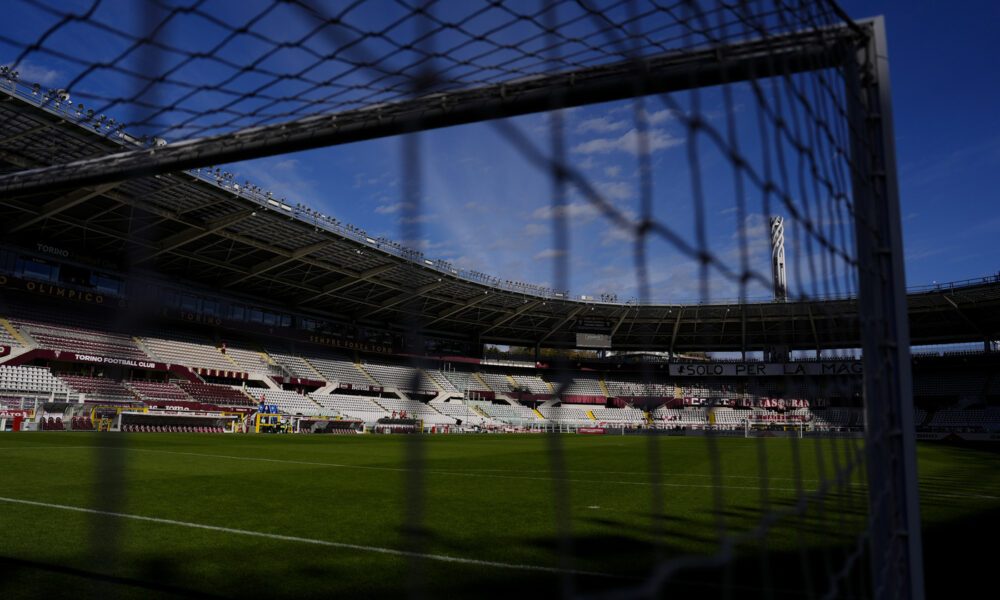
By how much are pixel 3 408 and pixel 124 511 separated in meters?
20.1

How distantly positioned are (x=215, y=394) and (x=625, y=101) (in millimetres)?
31677

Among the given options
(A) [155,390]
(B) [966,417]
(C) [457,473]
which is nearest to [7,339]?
(A) [155,390]

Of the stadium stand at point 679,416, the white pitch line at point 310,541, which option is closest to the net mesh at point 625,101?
the white pitch line at point 310,541

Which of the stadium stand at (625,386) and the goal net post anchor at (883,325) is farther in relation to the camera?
the stadium stand at (625,386)

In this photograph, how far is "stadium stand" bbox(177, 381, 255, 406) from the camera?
29.1 metres

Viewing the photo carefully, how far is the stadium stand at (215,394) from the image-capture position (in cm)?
2912

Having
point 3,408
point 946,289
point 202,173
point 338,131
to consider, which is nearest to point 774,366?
point 946,289

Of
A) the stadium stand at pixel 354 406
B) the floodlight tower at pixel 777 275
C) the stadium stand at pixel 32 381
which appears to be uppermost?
the floodlight tower at pixel 777 275

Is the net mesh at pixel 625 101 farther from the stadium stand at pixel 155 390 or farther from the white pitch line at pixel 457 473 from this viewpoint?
the stadium stand at pixel 155 390

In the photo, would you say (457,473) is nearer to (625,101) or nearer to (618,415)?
(625,101)

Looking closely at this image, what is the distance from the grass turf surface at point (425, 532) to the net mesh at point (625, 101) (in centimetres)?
21

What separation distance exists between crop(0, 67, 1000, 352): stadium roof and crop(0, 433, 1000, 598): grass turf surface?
563 centimetres

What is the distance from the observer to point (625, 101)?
2.50 meters

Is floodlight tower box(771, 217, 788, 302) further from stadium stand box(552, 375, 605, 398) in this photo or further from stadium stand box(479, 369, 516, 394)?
stadium stand box(552, 375, 605, 398)
